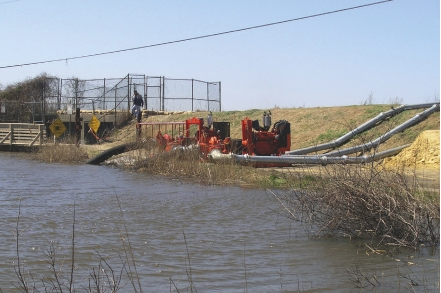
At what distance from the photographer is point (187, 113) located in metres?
41.2

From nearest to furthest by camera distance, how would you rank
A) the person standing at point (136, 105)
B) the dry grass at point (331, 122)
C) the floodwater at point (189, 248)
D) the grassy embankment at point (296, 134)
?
the floodwater at point (189, 248), the grassy embankment at point (296, 134), the dry grass at point (331, 122), the person standing at point (136, 105)

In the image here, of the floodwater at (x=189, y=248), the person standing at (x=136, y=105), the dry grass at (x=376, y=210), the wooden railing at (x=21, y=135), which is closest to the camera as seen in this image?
the floodwater at (x=189, y=248)

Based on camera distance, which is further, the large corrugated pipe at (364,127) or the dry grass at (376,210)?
the large corrugated pipe at (364,127)

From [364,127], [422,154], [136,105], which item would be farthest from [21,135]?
[422,154]

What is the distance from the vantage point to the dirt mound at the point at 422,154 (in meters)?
20.0

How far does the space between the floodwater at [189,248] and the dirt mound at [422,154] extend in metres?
6.58

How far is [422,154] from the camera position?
20.7m

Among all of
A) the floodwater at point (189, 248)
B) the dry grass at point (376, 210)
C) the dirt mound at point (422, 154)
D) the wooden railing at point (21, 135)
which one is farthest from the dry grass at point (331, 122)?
the dry grass at point (376, 210)

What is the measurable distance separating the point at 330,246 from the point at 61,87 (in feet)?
142

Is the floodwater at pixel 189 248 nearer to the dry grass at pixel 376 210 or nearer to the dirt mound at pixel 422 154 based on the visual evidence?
the dry grass at pixel 376 210

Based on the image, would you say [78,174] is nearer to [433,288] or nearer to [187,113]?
[433,288]

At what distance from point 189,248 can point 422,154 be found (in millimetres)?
12986

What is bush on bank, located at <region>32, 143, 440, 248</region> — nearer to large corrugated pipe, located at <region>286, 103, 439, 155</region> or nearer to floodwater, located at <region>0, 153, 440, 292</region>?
floodwater, located at <region>0, 153, 440, 292</region>

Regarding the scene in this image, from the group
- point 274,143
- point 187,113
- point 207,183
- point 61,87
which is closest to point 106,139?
point 187,113
